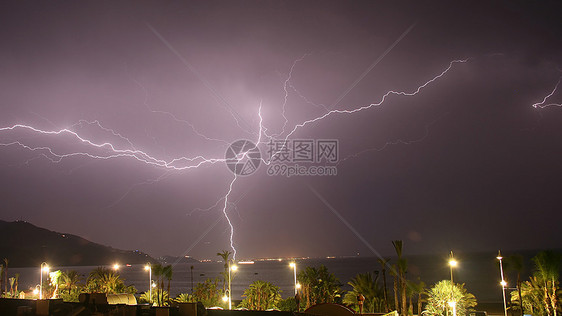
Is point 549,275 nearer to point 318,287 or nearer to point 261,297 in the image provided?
point 318,287

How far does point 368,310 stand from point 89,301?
739 inches

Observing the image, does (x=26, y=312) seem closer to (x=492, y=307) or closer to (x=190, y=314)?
(x=190, y=314)

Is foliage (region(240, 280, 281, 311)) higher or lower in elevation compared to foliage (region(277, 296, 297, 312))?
higher

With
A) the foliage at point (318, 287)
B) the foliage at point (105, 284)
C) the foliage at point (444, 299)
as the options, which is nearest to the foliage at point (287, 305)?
the foliage at point (318, 287)

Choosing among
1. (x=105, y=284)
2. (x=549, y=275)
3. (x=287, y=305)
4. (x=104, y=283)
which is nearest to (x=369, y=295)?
(x=287, y=305)

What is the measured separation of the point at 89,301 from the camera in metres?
15.9

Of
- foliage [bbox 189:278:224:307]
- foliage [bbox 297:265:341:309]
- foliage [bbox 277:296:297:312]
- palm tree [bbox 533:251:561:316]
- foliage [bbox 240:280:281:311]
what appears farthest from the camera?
foliage [bbox 297:265:341:309]

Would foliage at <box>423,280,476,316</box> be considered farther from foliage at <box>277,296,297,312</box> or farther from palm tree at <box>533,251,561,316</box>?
foliage at <box>277,296,297,312</box>

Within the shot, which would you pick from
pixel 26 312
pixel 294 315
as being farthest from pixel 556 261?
pixel 26 312

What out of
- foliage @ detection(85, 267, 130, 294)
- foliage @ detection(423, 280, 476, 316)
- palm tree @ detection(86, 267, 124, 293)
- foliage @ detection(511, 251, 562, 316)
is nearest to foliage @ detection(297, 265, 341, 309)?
foliage @ detection(423, 280, 476, 316)

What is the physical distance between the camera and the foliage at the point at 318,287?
34.5 meters

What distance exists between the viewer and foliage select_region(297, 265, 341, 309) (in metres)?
34.5

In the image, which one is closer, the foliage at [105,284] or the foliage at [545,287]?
the foliage at [545,287]

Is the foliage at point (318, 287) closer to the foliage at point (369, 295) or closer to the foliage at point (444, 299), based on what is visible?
the foliage at point (369, 295)
